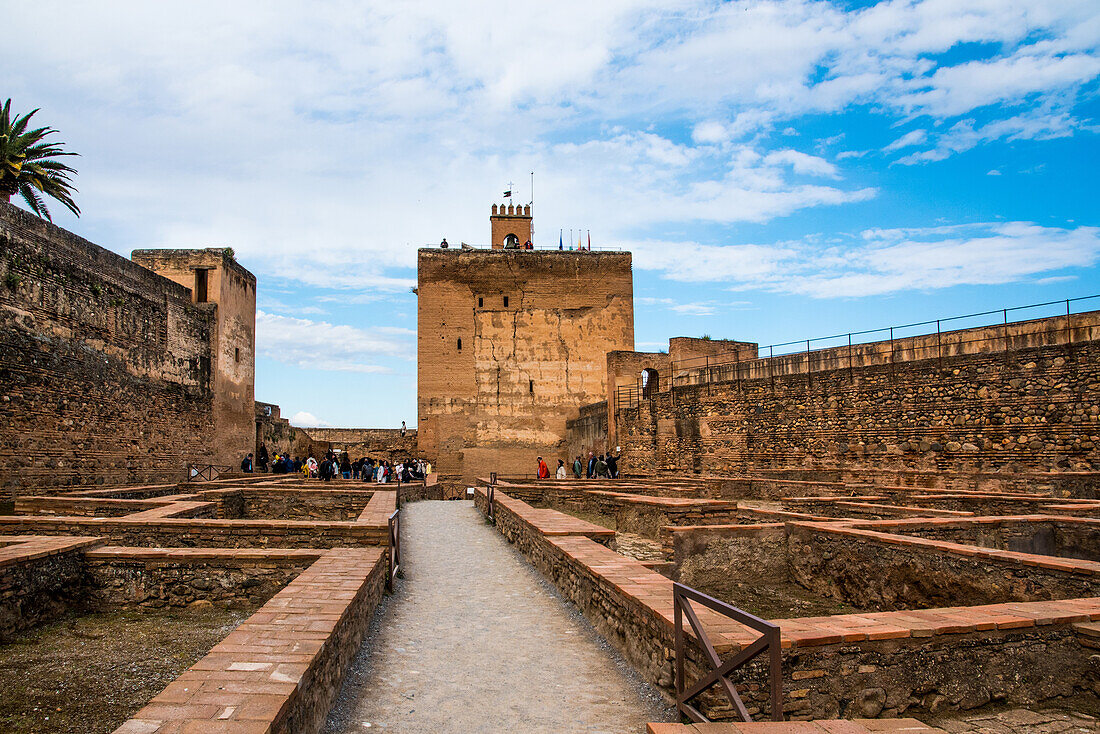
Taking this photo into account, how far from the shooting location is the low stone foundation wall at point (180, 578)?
5980mm

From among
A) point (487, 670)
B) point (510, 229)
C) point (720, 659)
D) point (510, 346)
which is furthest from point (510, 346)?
point (720, 659)

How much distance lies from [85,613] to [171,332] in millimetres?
16717

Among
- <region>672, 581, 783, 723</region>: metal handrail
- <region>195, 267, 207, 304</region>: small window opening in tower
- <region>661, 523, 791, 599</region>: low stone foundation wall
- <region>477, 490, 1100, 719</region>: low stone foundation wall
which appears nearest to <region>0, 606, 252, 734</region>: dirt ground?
<region>672, 581, 783, 723</region>: metal handrail

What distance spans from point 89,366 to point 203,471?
21.1 feet

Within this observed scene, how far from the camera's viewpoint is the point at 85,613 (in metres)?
5.90

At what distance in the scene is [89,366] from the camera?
16328 millimetres

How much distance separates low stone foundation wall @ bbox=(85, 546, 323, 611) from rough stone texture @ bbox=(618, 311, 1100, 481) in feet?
43.6

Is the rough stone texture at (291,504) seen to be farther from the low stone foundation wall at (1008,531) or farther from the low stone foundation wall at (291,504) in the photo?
the low stone foundation wall at (1008,531)

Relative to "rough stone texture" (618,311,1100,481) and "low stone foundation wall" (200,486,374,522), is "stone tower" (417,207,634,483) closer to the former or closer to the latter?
"rough stone texture" (618,311,1100,481)

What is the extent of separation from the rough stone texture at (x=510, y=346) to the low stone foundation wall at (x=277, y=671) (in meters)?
24.4

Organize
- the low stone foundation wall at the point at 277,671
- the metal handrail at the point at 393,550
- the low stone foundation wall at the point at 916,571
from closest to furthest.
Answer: the low stone foundation wall at the point at 277,671 < the low stone foundation wall at the point at 916,571 < the metal handrail at the point at 393,550

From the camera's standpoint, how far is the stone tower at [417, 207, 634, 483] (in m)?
29.5

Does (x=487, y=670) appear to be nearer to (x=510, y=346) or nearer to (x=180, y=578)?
(x=180, y=578)

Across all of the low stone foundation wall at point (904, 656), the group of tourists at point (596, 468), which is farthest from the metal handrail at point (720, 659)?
the group of tourists at point (596, 468)
